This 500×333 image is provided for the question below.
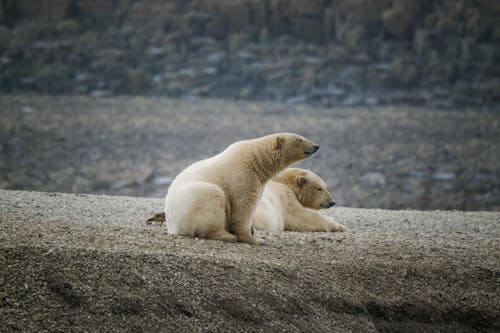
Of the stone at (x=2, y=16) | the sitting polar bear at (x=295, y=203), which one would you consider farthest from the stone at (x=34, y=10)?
the sitting polar bear at (x=295, y=203)

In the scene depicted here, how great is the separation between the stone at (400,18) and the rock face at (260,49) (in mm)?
35

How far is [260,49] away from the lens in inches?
972

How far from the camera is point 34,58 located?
23.2 meters

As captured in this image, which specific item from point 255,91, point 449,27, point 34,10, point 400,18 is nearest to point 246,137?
point 255,91

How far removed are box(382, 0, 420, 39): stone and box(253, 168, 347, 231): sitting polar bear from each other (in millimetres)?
18581

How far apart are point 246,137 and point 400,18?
9687 millimetres

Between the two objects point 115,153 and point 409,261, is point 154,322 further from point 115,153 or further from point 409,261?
point 115,153

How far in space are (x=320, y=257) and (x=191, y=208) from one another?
1.05 meters

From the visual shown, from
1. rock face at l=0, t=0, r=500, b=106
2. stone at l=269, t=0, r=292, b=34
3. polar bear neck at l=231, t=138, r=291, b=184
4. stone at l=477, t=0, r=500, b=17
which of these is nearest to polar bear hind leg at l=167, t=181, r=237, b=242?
polar bear neck at l=231, t=138, r=291, b=184

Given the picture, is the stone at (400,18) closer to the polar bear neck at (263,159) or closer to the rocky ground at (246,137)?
the rocky ground at (246,137)

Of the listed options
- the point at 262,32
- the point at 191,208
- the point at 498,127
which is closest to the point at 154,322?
the point at 191,208

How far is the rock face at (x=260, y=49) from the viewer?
2220 centimetres

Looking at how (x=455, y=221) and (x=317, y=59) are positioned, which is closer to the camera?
(x=455, y=221)

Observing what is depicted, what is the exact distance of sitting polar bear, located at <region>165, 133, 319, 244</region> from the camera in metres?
5.31
